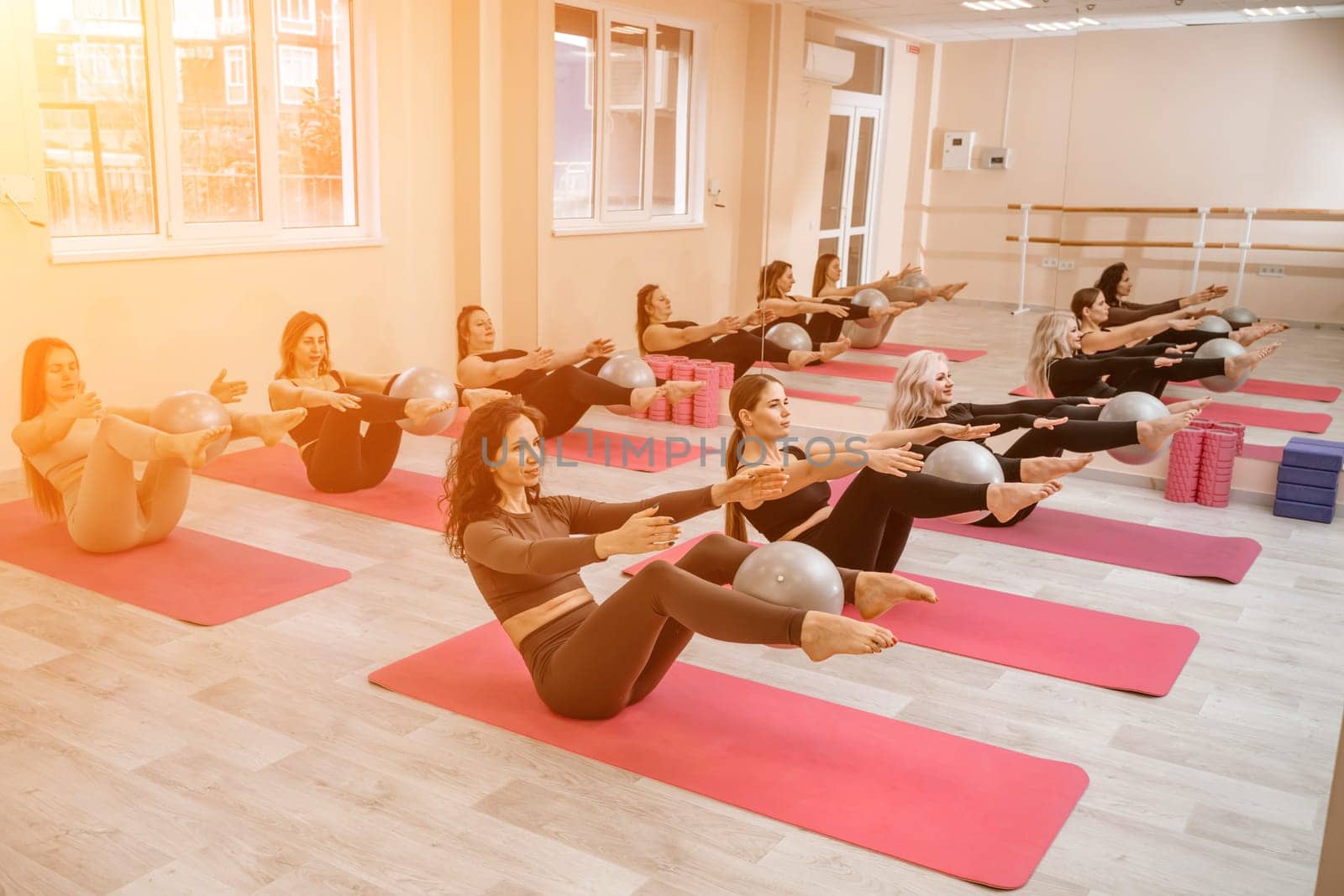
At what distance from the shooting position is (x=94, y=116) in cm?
492

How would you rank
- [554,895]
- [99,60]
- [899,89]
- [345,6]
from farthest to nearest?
[345,6], [899,89], [99,60], [554,895]

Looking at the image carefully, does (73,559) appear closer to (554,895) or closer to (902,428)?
(554,895)

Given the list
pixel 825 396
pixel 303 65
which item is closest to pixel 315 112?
pixel 303 65

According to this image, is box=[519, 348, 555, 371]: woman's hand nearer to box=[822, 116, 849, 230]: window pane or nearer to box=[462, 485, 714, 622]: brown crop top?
box=[822, 116, 849, 230]: window pane

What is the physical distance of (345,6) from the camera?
5996mm

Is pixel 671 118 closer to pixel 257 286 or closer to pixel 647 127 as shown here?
pixel 647 127

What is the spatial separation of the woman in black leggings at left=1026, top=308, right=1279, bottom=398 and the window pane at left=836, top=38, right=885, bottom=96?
143 centimetres

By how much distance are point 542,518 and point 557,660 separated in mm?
341

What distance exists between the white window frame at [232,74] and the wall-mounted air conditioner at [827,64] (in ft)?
9.21

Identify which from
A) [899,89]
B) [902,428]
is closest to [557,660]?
[902,428]

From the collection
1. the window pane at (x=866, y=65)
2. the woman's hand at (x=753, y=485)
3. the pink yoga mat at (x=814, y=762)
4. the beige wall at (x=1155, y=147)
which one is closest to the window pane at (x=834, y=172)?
the window pane at (x=866, y=65)

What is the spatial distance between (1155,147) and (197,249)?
450 cm

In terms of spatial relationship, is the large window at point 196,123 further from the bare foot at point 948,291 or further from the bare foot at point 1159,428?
the bare foot at point 1159,428

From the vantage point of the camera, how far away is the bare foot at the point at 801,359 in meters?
5.94
